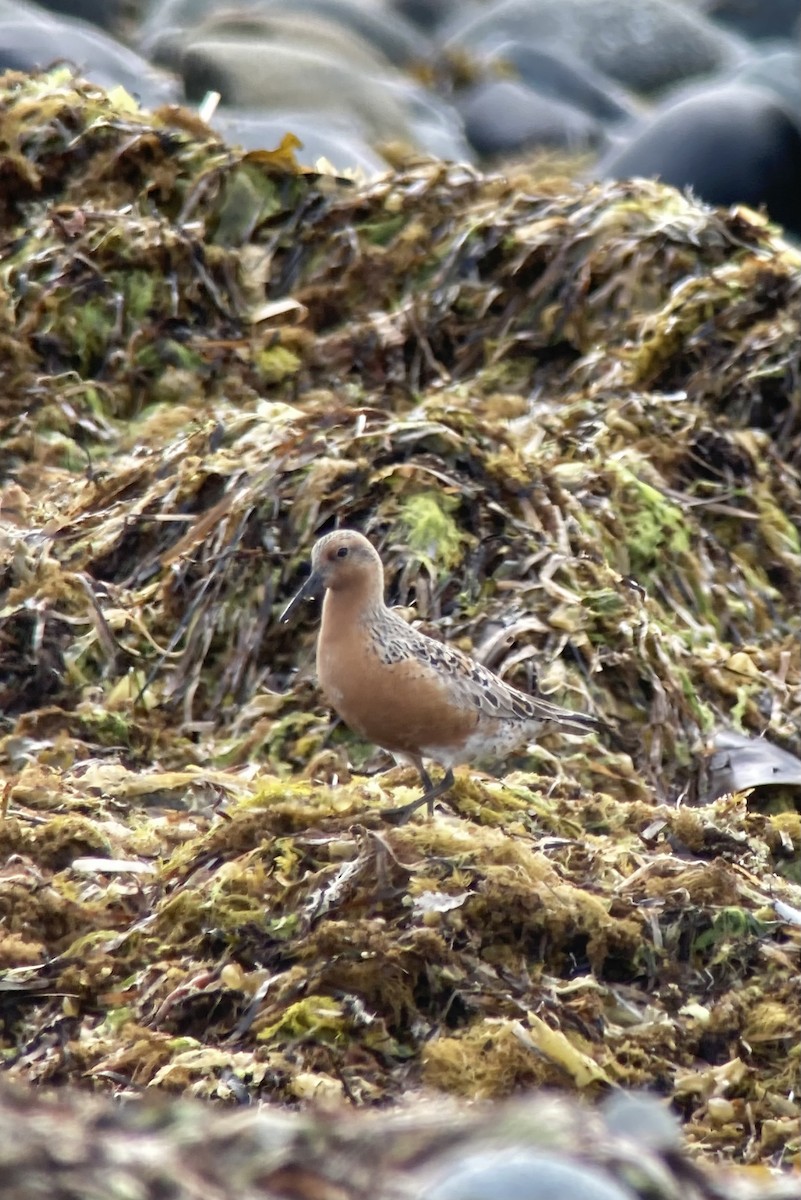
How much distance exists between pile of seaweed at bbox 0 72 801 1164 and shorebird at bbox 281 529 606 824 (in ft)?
0.48

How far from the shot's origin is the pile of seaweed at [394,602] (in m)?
4.41

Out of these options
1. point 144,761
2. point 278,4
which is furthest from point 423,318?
point 278,4

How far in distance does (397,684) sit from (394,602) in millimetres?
1249

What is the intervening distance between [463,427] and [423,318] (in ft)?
4.65

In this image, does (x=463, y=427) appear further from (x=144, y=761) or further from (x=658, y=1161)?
(x=658, y=1161)

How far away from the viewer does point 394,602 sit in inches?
253

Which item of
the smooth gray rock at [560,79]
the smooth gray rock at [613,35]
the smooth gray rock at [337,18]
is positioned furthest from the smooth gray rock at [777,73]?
the smooth gray rock at [337,18]

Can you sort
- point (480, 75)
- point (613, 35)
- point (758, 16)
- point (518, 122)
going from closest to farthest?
1. point (518, 122)
2. point (480, 75)
3. point (613, 35)
4. point (758, 16)

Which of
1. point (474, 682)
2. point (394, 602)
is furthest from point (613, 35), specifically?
point (474, 682)

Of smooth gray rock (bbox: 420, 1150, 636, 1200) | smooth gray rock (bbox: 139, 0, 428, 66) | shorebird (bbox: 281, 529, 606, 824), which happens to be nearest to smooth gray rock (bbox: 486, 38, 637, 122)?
smooth gray rock (bbox: 139, 0, 428, 66)

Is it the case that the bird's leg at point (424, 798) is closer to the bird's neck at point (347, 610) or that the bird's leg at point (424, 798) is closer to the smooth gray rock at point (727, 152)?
the bird's neck at point (347, 610)

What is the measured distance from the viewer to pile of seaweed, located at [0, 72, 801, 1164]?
14.5ft

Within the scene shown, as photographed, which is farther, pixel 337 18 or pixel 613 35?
pixel 613 35

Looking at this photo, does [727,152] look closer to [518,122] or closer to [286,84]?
[286,84]
